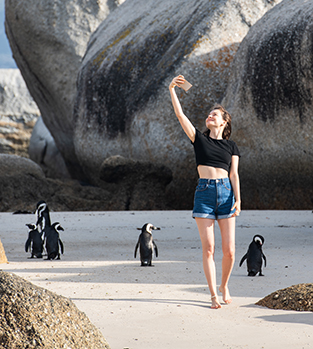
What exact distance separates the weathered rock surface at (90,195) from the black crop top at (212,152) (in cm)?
801

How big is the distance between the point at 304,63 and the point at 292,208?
2744mm

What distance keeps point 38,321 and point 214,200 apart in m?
1.69

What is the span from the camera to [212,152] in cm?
361

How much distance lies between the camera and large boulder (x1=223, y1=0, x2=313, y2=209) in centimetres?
987

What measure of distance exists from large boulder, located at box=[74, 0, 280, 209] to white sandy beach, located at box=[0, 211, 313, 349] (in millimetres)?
4502

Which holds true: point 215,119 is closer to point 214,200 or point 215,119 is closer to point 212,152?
point 212,152

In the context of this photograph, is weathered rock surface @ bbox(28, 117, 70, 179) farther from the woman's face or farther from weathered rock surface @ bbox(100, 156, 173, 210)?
the woman's face

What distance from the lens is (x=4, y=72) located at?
105 feet

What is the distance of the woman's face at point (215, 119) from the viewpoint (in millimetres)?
3697

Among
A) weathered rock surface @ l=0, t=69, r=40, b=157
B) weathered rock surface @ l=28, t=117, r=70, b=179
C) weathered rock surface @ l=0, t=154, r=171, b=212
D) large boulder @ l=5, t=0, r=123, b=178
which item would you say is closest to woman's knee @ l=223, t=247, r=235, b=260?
weathered rock surface @ l=0, t=154, r=171, b=212

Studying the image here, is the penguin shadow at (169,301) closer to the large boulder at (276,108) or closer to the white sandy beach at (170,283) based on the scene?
the white sandy beach at (170,283)

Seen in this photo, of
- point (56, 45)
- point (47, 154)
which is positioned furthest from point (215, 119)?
point (47, 154)

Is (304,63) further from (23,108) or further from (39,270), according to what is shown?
(23,108)

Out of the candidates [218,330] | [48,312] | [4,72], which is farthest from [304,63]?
[4,72]
